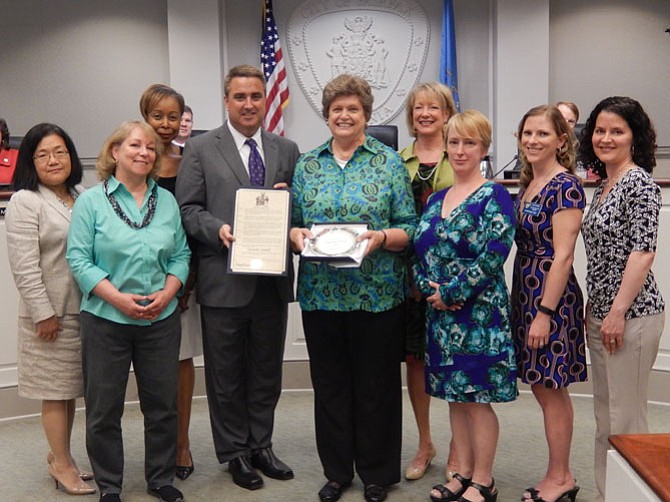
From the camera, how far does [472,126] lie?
8.37 feet

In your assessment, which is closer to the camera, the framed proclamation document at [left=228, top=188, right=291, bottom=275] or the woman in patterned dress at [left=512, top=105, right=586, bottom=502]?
the woman in patterned dress at [left=512, top=105, right=586, bottom=502]

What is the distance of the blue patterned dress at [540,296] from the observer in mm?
2547

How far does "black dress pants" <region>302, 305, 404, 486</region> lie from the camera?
274cm

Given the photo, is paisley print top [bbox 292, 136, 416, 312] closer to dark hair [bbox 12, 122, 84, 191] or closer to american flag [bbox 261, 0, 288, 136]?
dark hair [bbox 12, 122, 84, 191]

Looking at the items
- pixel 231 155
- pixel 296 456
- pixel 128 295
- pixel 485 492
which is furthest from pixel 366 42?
pixel 485 492

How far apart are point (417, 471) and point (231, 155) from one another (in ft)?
4.75

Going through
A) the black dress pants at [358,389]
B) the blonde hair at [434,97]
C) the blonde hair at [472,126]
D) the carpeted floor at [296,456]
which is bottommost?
the carpeted floor at [296,456]

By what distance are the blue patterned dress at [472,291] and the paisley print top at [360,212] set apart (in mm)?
112

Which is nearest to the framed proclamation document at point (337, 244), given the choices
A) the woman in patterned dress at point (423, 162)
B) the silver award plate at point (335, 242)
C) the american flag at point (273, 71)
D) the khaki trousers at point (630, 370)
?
the silver award plate at point (335, 242)

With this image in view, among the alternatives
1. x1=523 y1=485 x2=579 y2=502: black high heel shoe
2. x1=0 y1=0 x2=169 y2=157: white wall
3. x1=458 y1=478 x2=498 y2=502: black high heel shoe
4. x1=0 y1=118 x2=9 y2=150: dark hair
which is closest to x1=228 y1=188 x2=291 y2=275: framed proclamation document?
x1=458 y1=478 x2=498 y2=502: black high heel shoe

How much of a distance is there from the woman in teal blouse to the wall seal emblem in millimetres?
5125

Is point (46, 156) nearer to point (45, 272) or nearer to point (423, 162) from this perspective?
point (45, 272)

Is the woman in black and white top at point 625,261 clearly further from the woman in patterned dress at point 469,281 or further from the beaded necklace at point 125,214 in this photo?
the beaded necklace at point 125,214

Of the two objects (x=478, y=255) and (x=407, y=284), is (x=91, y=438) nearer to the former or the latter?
(x=407, y=284)
